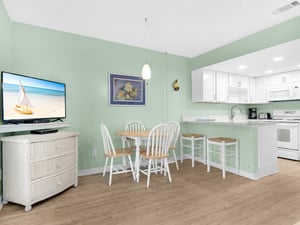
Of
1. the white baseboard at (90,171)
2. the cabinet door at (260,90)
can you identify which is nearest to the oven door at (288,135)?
the cabinet door at (260,90)

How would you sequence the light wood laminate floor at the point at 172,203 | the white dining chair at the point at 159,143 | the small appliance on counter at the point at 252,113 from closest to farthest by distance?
the light wood laminate floor at the point at 172,203 → the white dining chair at the point at 159,143 → the small appliance on counter at the point at 252,113

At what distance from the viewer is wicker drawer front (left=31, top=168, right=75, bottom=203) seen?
2.06m

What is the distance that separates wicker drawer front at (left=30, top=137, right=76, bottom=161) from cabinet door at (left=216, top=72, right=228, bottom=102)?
347 centimetres

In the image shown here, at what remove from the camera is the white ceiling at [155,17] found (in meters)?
2.29

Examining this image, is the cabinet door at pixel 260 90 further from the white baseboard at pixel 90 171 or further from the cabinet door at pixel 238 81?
the white baseboard at pixel 90 171

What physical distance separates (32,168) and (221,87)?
13.8 feet

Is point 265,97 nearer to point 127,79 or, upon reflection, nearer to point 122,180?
point 127,79

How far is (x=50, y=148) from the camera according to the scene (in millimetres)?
2234

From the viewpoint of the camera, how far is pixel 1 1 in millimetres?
2191

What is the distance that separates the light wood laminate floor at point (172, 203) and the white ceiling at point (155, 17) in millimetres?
2508

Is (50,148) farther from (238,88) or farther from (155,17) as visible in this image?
(238,88)

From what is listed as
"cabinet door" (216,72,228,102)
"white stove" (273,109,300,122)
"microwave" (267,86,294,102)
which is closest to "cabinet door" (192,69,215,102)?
"cabinet door" (216,72,228,102)

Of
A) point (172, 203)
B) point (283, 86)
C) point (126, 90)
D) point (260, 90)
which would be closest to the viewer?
point (172, 203)

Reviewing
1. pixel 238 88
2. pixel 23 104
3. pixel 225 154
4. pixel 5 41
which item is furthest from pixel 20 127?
pixel 238 88
